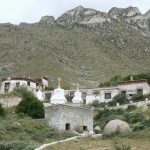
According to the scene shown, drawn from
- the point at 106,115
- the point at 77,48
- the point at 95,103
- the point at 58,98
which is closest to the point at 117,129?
the point at 106,115

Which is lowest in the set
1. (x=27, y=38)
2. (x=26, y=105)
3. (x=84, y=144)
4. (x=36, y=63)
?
(x=84, y=144)

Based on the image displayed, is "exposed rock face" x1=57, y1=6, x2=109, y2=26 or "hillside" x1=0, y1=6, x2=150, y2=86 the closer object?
"hillside" x1=0, y1=6, x2=150, y2=86

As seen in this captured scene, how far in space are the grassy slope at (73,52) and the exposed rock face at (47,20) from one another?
613 centimetres

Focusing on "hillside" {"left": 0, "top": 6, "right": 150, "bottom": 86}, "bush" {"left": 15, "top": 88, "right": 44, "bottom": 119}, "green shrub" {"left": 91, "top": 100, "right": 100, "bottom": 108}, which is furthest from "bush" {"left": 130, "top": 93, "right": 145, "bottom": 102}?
"hillside" {"left": 0, "top": 6, "right": 150, "bottom": 86}

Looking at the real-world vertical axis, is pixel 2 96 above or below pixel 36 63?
below

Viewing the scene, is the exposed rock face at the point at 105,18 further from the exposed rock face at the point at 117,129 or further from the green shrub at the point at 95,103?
the exposed rock face at the point at 117,129

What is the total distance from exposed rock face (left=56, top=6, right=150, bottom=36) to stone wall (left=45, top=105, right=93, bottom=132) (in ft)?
398

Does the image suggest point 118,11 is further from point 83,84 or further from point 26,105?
point 26,105

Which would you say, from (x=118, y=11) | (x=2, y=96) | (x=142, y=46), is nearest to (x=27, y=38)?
(x=142, y=46)

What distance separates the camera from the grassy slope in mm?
117312

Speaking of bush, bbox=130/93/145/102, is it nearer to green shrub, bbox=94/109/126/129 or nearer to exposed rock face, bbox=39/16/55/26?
green shrub, bbox=94/109/126/129

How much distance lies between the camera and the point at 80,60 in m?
129

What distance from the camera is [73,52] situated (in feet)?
439

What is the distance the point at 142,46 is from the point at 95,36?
13508mm
